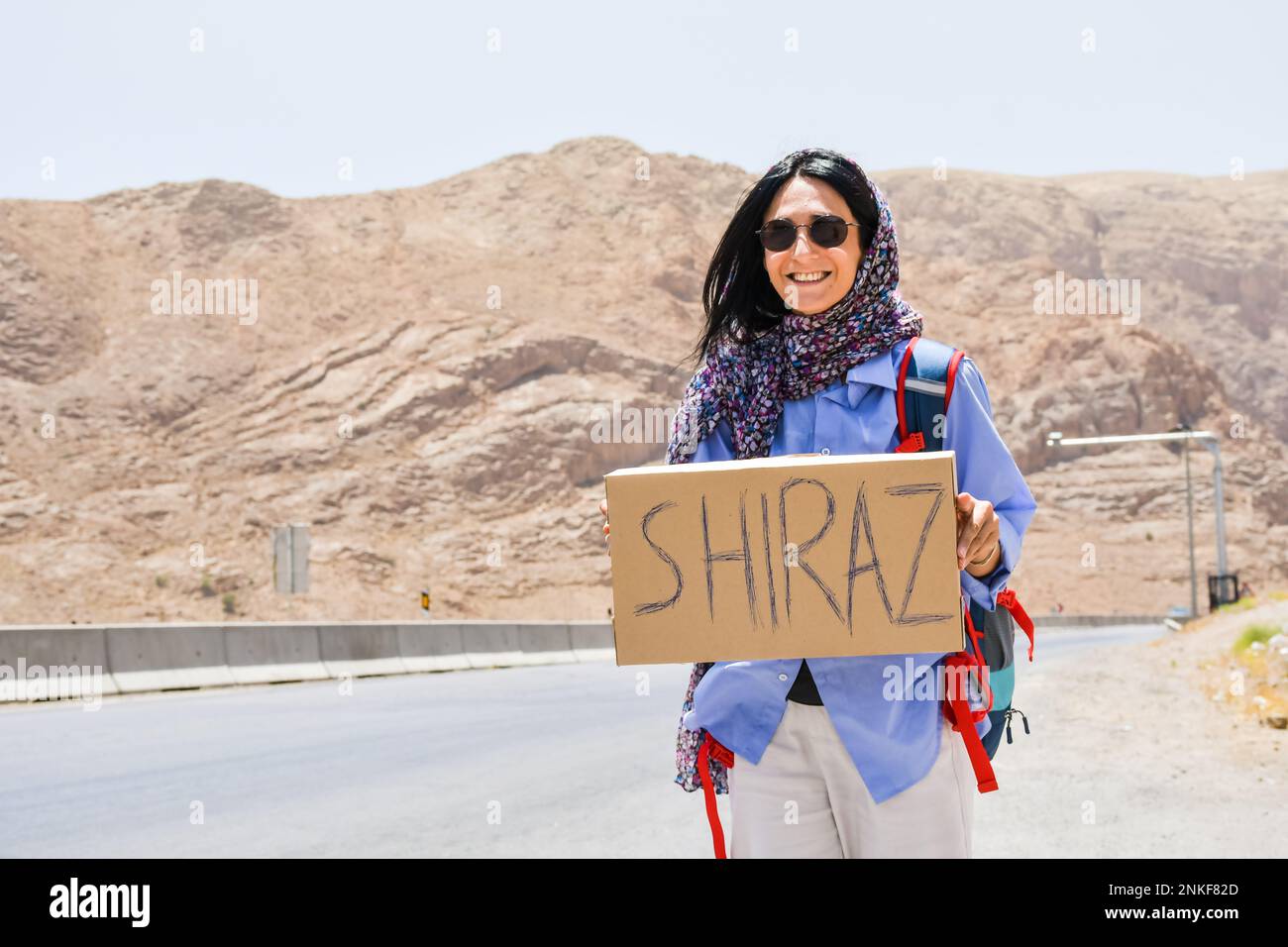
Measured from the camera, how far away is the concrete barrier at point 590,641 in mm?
29297

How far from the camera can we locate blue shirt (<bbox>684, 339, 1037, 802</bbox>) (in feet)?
9.80

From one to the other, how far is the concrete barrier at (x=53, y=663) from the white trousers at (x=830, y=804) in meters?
14.3

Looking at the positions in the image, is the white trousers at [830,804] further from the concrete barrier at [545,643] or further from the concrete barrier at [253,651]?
the concrete barrier at [545,643]

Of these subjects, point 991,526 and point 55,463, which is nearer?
point 991,526

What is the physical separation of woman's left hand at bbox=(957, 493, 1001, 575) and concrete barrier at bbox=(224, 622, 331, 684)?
17.3 meters

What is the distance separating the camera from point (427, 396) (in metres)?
69.0

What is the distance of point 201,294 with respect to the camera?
84.9 m

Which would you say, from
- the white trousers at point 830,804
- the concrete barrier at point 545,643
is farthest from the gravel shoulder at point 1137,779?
the concrete barrier at point 545,643

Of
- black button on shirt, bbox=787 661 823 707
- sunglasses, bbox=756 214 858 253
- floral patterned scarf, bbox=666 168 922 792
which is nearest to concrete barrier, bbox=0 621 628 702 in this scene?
floral patterned scarf, bbox=666 168 922 792

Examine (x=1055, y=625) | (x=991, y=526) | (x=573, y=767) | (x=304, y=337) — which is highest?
(x=304, y=337)

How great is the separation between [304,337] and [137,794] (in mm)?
68722

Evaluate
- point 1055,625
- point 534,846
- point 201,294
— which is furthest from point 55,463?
point 534,846

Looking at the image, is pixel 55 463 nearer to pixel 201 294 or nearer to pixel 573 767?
pixel 201 294

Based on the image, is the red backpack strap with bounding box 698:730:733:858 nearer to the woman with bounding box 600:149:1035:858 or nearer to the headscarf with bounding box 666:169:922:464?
the woman with bounding box 600:149:1035:858
